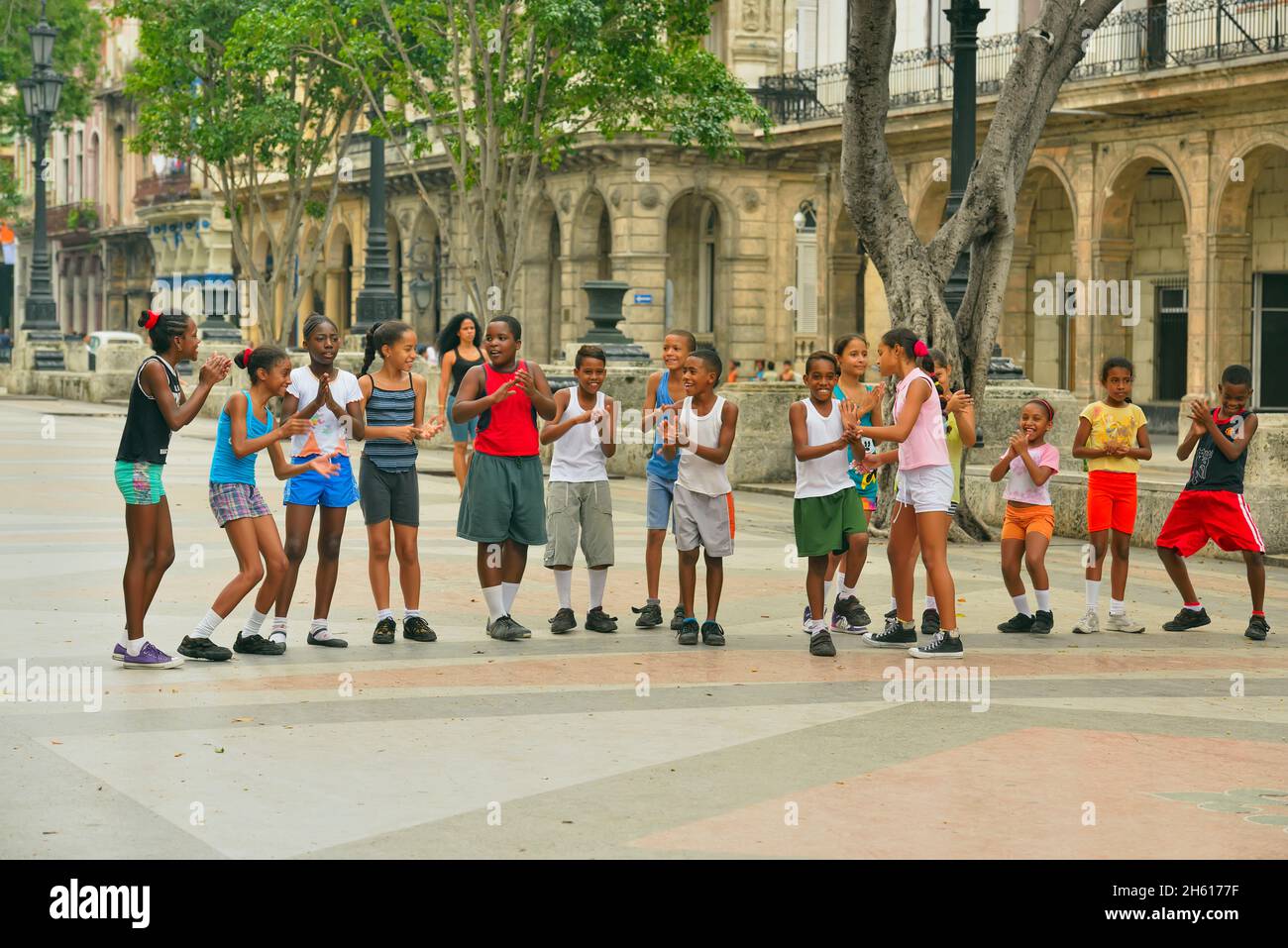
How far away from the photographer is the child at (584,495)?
32.4ft

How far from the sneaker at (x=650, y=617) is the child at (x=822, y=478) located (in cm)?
87

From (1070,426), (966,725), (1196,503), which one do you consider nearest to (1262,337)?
(1070,426)

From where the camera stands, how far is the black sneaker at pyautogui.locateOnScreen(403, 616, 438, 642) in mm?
9422

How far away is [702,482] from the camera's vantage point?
963cm

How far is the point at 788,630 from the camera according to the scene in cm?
998

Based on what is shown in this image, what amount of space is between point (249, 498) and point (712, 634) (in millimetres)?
2323

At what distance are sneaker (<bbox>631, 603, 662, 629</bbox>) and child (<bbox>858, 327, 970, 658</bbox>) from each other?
130 centimetres

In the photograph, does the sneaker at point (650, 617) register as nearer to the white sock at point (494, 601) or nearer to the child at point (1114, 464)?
the white sock at point (494, 601)

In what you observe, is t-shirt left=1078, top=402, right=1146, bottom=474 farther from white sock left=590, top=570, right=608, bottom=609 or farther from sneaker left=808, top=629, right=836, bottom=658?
white sock left=590, top=570, right=608, bottom=609

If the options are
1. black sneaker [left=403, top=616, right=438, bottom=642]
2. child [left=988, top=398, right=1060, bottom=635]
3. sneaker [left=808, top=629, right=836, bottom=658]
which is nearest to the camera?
sneaker [left=808, top=629, right=836, bottom=658]

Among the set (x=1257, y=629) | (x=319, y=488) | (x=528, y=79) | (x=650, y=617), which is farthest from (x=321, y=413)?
(x=528, y=79)

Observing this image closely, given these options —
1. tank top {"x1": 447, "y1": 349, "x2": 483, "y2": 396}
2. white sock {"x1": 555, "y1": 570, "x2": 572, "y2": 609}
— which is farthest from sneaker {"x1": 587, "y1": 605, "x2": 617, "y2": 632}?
tank top {"x1": 447, "y1": 349, "x2": 483, "y2": 396}

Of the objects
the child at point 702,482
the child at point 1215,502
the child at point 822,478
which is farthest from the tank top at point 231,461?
the child at point 1215,502

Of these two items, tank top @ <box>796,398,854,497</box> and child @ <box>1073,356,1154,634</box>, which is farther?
child @ <box>1073,356,1154,634</box>
